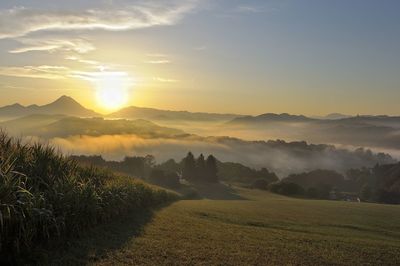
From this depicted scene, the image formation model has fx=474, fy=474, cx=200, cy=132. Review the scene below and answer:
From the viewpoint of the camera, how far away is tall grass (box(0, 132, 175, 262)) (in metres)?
10.5

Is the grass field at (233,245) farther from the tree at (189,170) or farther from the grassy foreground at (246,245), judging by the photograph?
the tree at (189,170)

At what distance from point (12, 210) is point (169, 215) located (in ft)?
41.1

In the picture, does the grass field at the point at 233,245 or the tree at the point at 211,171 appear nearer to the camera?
the grass field at the point at 233,245

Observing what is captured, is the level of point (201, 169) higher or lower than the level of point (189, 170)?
higher

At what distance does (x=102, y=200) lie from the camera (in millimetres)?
16500

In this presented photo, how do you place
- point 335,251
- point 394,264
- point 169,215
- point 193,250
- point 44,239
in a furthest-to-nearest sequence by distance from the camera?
point 169,215, point 335,251, point 394,264, point 193,250, point 44,239

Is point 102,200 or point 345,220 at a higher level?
point 102,200

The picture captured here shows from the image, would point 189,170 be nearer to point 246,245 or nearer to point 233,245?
point 246,245

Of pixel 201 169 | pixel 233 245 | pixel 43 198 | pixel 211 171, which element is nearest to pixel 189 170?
pixel 201 169

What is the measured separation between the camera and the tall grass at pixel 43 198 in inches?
412

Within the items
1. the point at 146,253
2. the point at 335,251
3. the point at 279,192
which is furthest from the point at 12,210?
the point at 279,192

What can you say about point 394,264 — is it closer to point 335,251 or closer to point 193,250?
point 335,251

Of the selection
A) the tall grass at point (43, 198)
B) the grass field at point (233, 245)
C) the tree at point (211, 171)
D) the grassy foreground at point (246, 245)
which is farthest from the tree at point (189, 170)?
the tall grass at point (43, 198)

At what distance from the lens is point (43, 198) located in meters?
12.0
